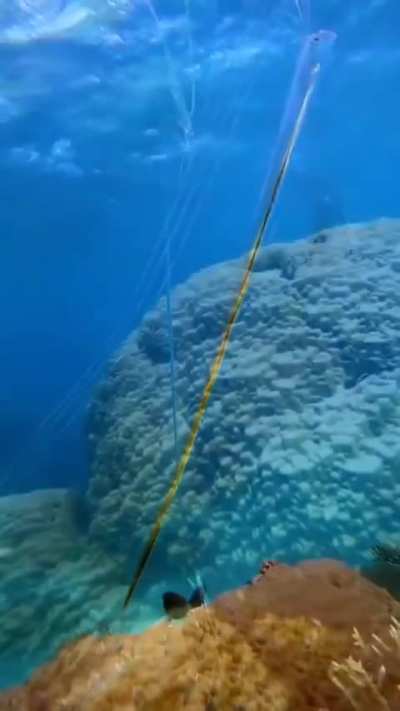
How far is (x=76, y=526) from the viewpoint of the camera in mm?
9195

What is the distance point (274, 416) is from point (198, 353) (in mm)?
1858

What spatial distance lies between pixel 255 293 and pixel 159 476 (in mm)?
3208

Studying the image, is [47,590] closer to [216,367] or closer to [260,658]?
[260,658]

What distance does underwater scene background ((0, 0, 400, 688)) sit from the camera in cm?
737

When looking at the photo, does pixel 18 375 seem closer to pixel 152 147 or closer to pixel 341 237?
pixel 152 147

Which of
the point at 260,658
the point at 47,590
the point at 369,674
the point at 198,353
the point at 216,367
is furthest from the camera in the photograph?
the point at 198,353

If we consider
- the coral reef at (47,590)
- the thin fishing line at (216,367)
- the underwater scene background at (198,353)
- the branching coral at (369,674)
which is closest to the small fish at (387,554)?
the underwater scene background at (198,353)

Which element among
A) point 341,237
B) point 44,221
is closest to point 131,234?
point 44,221

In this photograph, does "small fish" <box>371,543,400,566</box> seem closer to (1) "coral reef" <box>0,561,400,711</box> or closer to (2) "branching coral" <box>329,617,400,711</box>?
(1) "coral reef" <box>0,561,400,711</box>

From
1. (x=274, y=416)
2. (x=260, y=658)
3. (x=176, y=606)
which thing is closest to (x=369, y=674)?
(x=260, y=658)

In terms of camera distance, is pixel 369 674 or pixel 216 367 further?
pixel 369 674

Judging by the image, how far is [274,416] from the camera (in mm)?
8273

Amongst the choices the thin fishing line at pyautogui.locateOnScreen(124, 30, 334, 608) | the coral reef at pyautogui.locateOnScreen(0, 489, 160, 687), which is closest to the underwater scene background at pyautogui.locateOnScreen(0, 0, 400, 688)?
the coral reef at pyautogui.locateOnScreen(0, 489, 160, 687)

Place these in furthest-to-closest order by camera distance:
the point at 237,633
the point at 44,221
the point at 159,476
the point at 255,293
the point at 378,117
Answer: the point at 44,221 < the point at 378,117 < the point at 255,293 < the point at 159,476 < the point at 237,633
